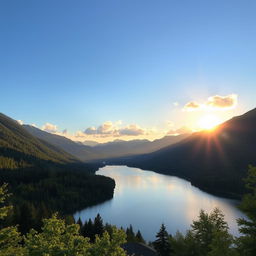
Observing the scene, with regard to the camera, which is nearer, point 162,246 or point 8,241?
point 8,241

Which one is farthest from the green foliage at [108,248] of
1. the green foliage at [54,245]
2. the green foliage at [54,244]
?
the green foliage at [54,244]

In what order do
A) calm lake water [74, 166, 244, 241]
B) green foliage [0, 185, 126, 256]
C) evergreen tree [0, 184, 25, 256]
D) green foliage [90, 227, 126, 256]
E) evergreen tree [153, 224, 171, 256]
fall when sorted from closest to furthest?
green foliage [0, 185, 126, 256] < evergreen tree [0, 184, 25, 256] < green foliage [90, 227, 126, 256] < evergreen tree [153, 224, 171, 256] < calm lake water [74, 166, 244, 241]

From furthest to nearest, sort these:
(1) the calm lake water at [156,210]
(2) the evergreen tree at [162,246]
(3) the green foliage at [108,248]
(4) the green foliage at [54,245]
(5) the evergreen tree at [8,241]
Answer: (1) the calm lake water at [156,210] → (2) the evergreen tree at [162,246] → (3) the green foliage at [108,248] → (5) the evergreen tree at [8,241] → (4) the green foliage at [54,245]

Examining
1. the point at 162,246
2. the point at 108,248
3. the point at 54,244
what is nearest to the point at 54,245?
the point at 54,244

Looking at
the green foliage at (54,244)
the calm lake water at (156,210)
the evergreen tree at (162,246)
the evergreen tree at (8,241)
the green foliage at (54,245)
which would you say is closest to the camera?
the green foliage at (54,244)

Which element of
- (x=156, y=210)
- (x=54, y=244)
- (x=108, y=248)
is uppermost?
(x=54, y=244)

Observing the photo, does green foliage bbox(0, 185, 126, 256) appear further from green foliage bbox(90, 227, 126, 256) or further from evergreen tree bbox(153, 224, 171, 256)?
evergreen tree bbox(153, 224, 171, 256)

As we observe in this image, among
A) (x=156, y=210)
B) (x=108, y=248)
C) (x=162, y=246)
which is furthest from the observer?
(x=156, y=210)

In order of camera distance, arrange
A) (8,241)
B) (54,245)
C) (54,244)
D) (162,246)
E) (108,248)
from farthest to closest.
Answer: (162,246) < (8,241) < (108,248) < (54,244) < (54,245)

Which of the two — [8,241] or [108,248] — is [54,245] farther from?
[8,241]

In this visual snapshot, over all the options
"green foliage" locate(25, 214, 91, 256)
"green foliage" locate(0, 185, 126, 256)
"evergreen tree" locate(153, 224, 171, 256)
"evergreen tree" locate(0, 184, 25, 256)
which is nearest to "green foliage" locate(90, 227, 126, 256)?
"green foliage" locate(0, 185, 126, 256)

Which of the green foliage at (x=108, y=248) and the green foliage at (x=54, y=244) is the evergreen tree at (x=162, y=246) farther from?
the green foliage at (x=108, y=248)

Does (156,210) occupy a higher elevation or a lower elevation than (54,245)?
lower

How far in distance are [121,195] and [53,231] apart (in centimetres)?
18394
